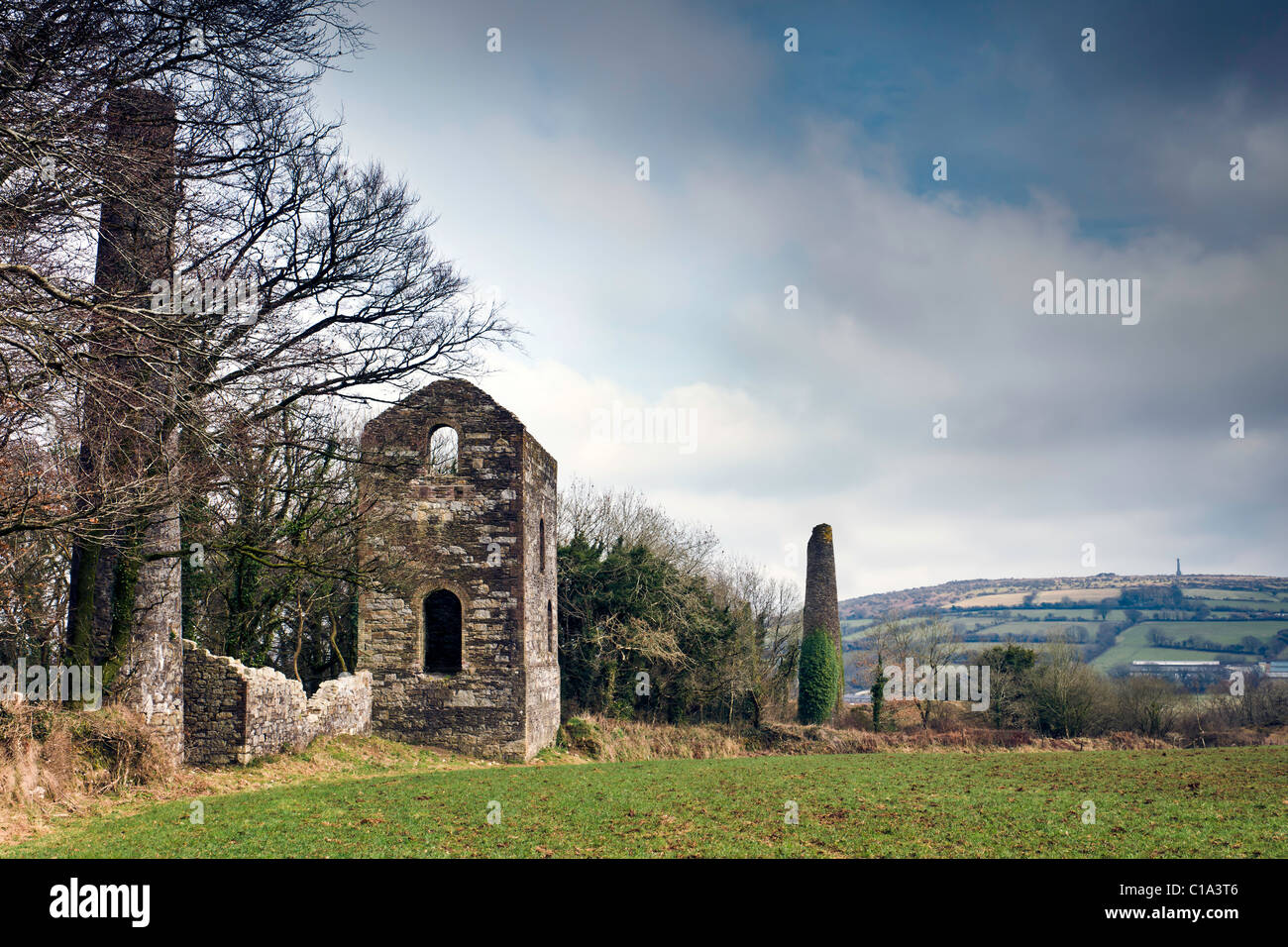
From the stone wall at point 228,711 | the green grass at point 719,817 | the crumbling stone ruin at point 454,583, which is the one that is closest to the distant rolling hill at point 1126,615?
the crumbling stone ruin at point 454,583

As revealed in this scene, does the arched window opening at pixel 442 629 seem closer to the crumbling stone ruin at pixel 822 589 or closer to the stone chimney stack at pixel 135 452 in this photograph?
the stone chimney stack at pixel 135 452

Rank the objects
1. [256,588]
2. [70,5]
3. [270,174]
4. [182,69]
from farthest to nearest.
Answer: [256,588] < [270,174] < [182,69] < [70,5]

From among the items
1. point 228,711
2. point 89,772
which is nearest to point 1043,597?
point 228,711

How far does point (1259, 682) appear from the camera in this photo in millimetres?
42000

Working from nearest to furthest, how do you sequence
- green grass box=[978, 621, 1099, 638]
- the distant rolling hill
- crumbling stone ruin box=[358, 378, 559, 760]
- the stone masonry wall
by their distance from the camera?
crumbling stone ruin box=[358, 378, 559, 760], the stone masonry wall, the distant rolling hill, green grass box=[978, 621, 1099, 638]

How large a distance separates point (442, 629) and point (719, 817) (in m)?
11.0

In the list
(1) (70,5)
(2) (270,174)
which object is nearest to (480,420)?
(2) (270,174)

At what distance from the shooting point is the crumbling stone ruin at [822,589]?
36.3m

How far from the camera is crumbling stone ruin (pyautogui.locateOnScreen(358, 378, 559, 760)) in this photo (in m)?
19.2

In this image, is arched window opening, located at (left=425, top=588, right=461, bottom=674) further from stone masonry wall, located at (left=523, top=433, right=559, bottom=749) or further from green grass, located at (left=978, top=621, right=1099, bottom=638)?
green grass, located at (left=978, top=621, right=1099, bottom=638)

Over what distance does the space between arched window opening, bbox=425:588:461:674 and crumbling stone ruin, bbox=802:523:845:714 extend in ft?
64.6

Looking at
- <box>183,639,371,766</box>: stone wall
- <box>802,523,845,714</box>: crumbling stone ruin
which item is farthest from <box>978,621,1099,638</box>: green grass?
<box>183,639,371,766</box>: stone wall

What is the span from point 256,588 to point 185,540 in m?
3.68
